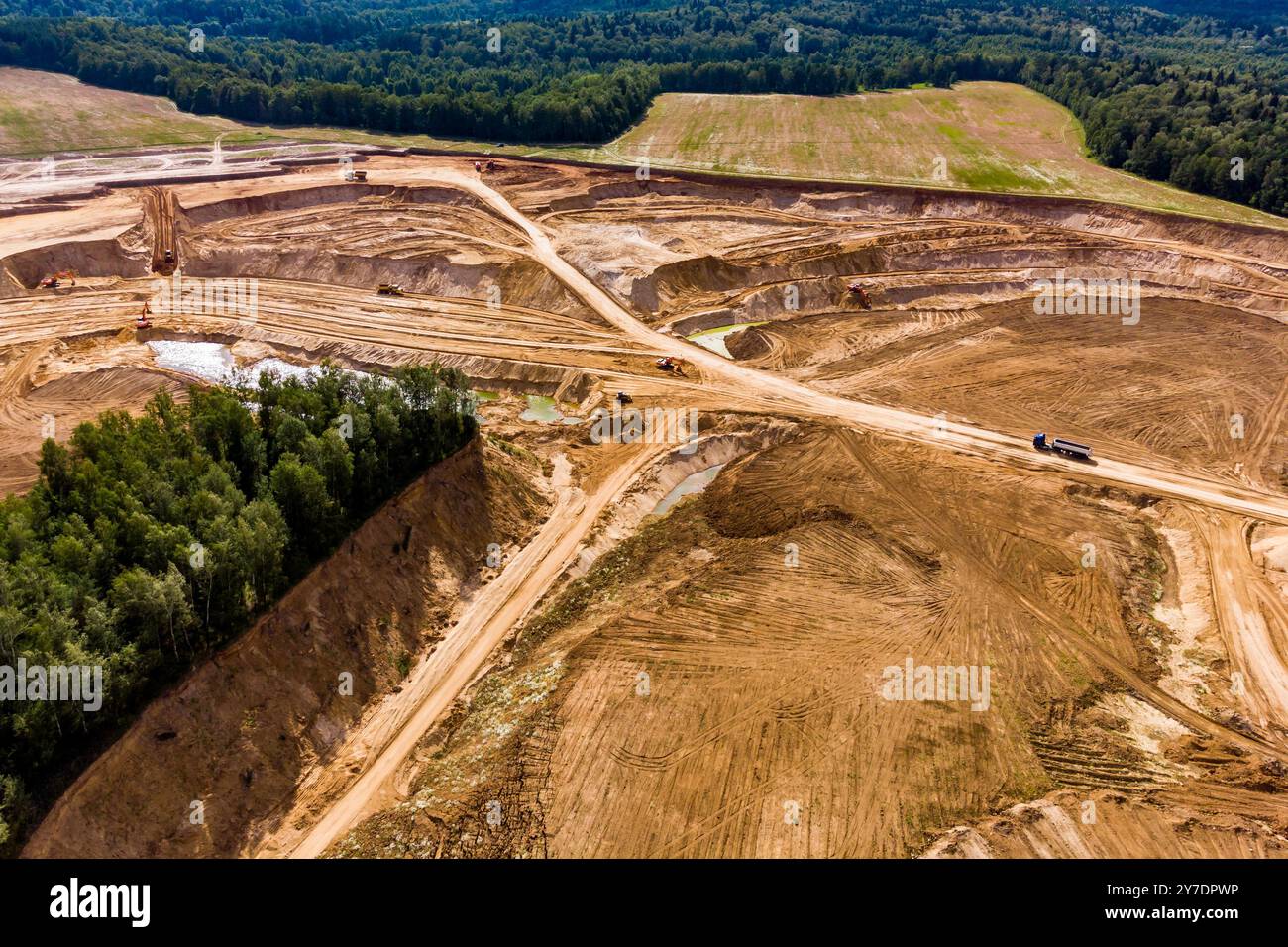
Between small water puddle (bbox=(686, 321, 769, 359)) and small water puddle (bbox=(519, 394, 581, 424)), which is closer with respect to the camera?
small water puddle (bbox=(519, 394, 581, 424))

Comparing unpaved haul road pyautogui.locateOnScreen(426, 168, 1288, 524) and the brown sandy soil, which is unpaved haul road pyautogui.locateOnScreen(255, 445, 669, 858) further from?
unpaved haul road pyautogui.locateOnScreen(426, 168, 1288, 524)

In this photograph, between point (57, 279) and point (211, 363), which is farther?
point (57, 279)

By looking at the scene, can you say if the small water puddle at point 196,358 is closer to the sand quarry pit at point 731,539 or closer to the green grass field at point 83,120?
the sand quarry pit at point 731,539

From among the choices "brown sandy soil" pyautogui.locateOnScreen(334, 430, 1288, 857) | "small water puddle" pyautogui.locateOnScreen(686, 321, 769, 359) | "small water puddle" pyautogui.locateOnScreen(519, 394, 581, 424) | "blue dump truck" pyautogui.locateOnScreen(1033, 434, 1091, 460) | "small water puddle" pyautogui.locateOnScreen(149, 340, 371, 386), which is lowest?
"brown sandy soil" pyautogui.locateOnScreen(334, 430, 1288, 857)

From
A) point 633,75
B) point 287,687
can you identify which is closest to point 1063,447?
point 287,687

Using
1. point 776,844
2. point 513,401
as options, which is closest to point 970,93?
point 513,401

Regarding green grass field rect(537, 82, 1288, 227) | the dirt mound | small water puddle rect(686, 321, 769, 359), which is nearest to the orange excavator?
small water puddle rect(686, 321, 769, 359)

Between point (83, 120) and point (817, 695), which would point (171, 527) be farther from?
point (83, 120)
